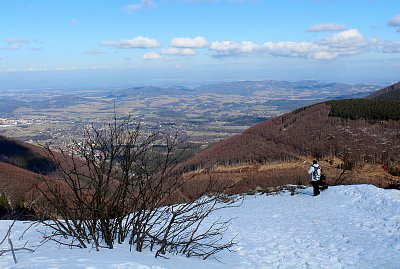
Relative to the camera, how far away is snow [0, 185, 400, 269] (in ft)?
18.9

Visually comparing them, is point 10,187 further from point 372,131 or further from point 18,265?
point 372,131

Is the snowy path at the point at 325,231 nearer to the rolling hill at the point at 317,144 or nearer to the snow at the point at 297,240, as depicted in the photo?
the snow at the point at 297,240

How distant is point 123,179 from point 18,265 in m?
2.28

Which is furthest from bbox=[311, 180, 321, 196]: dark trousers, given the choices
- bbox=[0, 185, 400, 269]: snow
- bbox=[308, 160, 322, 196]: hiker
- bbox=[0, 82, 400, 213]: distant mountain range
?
bbox=[0, 82, 400, 213]: distant mountain range

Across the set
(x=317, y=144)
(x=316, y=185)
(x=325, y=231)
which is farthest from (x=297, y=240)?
(x=317, y=144)

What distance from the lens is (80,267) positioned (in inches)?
193

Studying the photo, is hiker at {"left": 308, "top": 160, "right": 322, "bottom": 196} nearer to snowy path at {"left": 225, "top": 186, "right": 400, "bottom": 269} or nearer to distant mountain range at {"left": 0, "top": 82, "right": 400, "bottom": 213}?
snowy path at {"left": 225, "top": 186, "right": 400, "bottom": 269}

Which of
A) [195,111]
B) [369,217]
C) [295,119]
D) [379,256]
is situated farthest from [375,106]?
[195,111]

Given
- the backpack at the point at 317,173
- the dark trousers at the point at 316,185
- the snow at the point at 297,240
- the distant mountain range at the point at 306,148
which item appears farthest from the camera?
the distant mountain range at the point at 306,148

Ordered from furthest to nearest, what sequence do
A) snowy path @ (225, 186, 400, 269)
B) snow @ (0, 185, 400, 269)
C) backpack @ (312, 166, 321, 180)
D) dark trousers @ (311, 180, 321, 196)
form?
dark trousers @ (311, 180, 321, 196) → backpack @ (312, 166, 321, 180) → snowy path @ (225, 186, 400, 269) → snow @ (0, 185, 400, 269)

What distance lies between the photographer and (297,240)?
412 inches

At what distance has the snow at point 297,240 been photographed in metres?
5.76

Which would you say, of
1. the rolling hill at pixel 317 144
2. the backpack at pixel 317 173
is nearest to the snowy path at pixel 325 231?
the backpack at pixel 317 173

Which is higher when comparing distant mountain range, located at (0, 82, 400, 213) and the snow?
the snow
